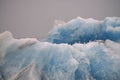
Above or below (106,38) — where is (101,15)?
below

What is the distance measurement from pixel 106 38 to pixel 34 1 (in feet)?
4.95

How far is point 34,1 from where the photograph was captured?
3.04 meters

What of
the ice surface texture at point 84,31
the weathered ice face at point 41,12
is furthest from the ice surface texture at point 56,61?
the weathered ice face at point 41,12

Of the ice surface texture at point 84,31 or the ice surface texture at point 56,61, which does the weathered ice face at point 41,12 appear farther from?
the ice surface texture at point 56,61

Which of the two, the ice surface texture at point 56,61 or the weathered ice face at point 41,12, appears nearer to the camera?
the ice surface texture at point 56,61

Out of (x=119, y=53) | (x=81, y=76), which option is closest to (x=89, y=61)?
(x=81, y=76)

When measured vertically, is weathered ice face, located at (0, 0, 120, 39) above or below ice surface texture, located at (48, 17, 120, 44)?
below

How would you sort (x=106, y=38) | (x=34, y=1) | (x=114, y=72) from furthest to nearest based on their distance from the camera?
1. (x=34, y=1)
2. (x=106, y=38)
3. (x=114, y=72)

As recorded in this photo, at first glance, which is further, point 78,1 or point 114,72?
point 78,1

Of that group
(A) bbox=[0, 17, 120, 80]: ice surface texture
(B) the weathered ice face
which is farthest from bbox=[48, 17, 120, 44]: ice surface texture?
(B) the weathered ice face

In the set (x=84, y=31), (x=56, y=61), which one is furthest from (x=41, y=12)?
(x=56, y=61)

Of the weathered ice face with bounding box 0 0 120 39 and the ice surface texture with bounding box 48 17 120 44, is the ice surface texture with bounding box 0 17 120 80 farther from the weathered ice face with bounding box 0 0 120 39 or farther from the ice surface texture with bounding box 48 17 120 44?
the weathered ice face with bounding box 0 0 120 39

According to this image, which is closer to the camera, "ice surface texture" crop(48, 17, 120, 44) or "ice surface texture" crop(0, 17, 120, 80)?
"ice surface texture" crop(0, 17, 120, 80)

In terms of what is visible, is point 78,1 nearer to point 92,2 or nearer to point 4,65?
point 92,2
